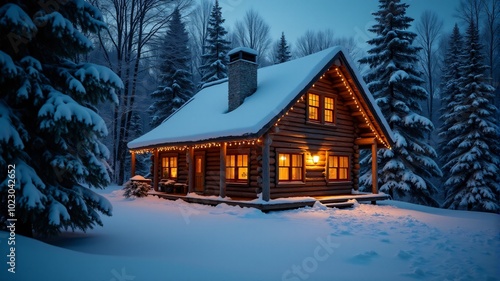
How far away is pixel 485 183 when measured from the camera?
23.4 m

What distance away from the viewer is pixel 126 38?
29.4 metres

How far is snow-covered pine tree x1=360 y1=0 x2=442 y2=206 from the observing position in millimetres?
22281

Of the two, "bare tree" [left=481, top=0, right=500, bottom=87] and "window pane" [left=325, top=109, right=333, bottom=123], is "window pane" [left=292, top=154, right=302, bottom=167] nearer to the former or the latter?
"window pane" [left=325, top=109, right=333, bottom=123]

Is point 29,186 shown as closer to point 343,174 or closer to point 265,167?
point 265,167

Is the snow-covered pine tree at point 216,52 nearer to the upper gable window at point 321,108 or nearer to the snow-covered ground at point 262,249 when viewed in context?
the upper gable window at point 321,108

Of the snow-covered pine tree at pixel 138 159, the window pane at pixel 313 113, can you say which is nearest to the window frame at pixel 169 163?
the window pane at pixel 313 113

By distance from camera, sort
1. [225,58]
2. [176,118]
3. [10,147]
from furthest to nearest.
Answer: [225,58] → [176,118] → [10,147]

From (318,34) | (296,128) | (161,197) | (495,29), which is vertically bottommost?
(161,197)

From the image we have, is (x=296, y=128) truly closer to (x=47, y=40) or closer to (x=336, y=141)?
(x=336, y=141)

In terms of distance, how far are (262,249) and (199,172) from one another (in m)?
11.0

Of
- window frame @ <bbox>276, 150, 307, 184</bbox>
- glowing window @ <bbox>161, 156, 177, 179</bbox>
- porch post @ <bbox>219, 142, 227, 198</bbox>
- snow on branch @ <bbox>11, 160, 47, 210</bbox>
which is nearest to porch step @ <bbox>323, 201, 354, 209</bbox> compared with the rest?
window frame @ <bbox>276, 150, 307, 184</bbox>

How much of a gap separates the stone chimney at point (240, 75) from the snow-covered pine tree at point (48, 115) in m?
9.44

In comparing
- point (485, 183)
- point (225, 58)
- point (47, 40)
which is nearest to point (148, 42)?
point (225, 58)

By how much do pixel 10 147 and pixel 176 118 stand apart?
15.1 m
